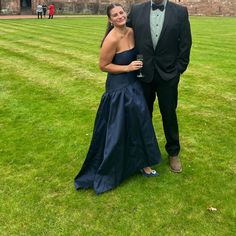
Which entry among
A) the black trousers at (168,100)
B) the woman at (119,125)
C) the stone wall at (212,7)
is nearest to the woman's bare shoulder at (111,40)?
the woman at (119,125)

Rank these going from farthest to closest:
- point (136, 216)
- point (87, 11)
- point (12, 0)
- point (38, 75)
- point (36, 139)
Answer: point (87, 11) → point (12, 0) → point (38, 75) → point (36, 139) → point (136, 216)

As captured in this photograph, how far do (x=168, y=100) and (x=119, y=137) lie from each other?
78 centimetres

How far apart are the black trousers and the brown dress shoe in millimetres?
67

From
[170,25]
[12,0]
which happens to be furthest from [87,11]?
[170,25]

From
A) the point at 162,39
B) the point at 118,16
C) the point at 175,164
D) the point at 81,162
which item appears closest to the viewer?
the point at 118,16

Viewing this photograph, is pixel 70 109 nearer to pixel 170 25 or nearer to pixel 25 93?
pixel 25 93

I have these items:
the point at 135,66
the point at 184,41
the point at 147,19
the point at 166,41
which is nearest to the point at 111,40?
the point at 135,66

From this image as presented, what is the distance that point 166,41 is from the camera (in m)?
4.21

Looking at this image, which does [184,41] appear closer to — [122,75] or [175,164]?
[122,75]

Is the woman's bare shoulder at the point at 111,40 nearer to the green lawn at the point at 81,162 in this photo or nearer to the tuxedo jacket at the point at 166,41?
the tuxedo jacket at the point at 166,41

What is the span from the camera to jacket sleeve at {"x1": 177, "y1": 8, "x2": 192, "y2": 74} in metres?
4.19

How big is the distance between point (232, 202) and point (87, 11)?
4207 centimetres

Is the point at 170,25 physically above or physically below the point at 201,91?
above

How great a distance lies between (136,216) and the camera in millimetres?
3848
